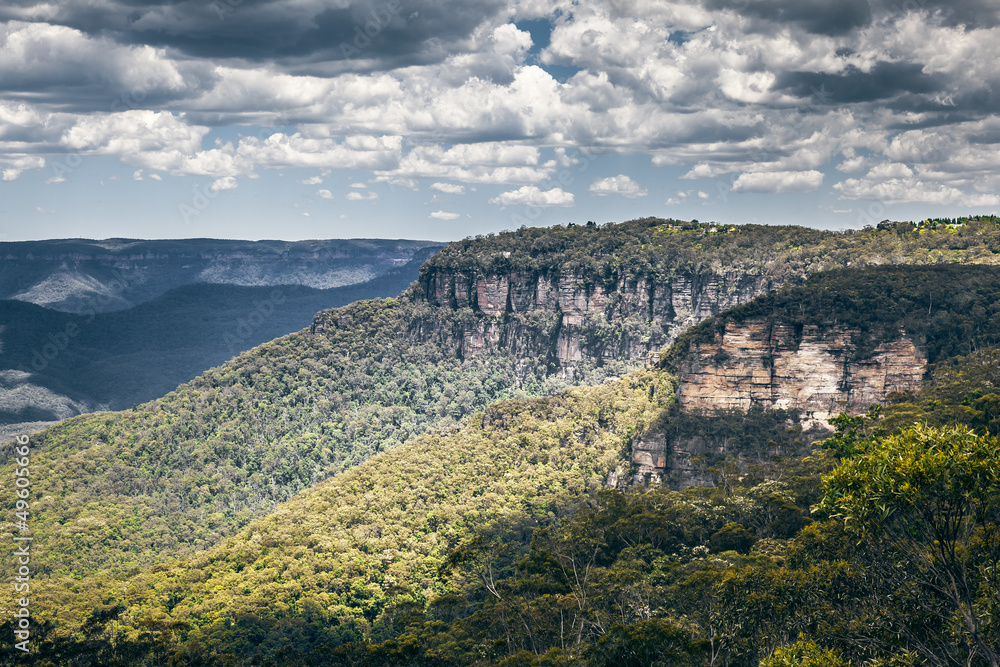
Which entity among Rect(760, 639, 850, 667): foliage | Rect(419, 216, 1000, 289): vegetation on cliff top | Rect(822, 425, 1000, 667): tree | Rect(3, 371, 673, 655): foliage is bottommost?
Rect(3, 371, 673, 655): foliage

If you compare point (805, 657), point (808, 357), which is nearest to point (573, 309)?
point (808, 357)

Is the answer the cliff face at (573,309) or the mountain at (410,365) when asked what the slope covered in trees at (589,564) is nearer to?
the mountain at (410,365)

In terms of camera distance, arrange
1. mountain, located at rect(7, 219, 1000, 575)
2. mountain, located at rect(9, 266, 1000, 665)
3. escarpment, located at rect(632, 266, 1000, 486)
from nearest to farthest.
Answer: mountain, located at rect(9, 266, 1000, 665) → escarpment, located at rect(632, 266, 1000, 486) → mountain, located at rect(7, 219, 1000, 575)

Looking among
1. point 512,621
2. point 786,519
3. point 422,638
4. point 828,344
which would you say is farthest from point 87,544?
point 828,344

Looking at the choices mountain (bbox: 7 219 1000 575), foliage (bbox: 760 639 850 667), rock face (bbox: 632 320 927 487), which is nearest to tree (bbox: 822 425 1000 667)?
foliage (bbox: 760 639 850 667)

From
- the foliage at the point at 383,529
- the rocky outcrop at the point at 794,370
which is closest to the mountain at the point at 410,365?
the foliage at the point at 383,529

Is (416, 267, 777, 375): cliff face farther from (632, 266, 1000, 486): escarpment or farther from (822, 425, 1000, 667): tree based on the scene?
(822, 425, 1000, 667): tree
